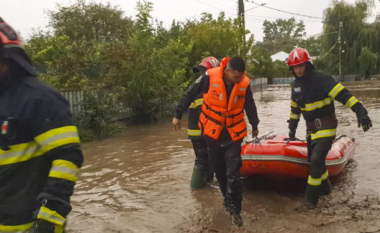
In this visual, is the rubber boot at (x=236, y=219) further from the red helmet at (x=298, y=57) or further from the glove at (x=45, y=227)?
the glove at (x=45, y=227)

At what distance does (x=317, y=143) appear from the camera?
17.0ft

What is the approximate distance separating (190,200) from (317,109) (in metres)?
2.06

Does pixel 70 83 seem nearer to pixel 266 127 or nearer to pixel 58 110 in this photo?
pixel 266 127

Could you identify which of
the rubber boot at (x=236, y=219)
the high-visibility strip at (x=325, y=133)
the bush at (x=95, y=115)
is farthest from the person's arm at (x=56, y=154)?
the bush at (x=95, y=115)

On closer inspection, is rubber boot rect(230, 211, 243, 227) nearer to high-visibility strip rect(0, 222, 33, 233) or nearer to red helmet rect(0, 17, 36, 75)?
high-visibility strip rect(0, 222, 33, 233)

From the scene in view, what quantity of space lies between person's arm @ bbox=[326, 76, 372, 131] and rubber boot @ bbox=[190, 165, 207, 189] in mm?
2131

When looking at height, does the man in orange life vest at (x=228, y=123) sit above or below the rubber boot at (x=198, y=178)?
above

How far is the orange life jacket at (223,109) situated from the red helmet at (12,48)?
9.16 feet

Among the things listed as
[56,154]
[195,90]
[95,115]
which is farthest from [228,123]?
[95,115]

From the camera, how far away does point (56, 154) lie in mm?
2129

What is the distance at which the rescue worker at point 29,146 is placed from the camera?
2.08 m

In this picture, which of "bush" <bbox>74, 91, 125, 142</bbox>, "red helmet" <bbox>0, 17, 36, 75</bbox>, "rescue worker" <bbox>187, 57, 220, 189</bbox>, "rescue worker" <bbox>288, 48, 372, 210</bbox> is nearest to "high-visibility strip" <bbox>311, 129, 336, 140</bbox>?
"rescue worker" <bbox>288, 48, 372, 210</bbox>

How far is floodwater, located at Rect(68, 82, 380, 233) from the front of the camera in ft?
15.5

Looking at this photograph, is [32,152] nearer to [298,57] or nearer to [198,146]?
[298,57]
